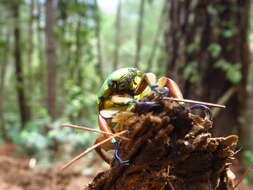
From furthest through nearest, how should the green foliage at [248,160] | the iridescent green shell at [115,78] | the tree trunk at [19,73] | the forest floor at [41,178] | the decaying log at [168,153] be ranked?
the tree trunk at [19,73]
the green foliage at [248,160]
the forest floor at [41,178]
the iridescent green shell at [115,78]
the decaying log at [168,153]

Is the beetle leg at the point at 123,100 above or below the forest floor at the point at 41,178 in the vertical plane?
above

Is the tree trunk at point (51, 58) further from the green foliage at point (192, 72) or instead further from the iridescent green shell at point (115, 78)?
the iridescent green shell at point (115, 78)

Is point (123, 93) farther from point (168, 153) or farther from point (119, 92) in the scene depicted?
point (168, 153)

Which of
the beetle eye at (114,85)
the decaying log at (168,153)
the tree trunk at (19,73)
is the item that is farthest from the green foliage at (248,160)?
the tree trunk at (19,73)

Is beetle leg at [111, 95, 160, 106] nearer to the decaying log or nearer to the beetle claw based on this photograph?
the decaying log

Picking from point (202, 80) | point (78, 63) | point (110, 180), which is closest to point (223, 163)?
point (110, 180)

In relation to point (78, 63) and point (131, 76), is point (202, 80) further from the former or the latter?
point (78, 63)

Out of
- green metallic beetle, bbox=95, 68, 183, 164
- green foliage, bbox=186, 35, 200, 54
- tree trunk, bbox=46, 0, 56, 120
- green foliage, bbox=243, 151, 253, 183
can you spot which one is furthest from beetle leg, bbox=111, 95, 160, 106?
tree trunk, bbox=46, 0, 56, 120

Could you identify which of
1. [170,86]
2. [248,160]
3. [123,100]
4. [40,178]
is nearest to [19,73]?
[40,178]
